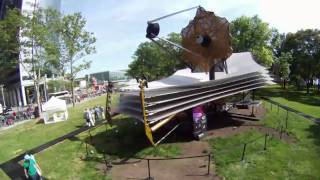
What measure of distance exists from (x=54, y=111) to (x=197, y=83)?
1888 centimetres

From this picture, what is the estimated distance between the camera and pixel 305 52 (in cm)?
5850

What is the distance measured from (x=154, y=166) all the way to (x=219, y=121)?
1074cm

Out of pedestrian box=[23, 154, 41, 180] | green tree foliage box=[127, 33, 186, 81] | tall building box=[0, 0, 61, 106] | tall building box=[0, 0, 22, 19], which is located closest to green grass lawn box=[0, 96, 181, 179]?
pedestrian box=[23, 154, 41, 180]

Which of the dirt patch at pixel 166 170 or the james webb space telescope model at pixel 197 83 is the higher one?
the james webb space telescope model at pixel 197 83

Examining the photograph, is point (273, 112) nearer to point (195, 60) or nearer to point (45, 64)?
point (195, 60)

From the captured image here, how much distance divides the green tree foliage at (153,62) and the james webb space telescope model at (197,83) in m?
40.5

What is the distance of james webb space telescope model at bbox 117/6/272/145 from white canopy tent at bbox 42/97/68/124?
12518 millimetres

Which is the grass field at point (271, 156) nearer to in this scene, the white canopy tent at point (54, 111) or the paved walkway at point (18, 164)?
the paved walkway at point (18, 164)

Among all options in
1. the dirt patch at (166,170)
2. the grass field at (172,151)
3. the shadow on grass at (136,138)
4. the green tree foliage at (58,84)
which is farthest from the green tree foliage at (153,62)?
the dirt patch at (166,170)

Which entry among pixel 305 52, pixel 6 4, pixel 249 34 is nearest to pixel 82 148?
pixel 249 34

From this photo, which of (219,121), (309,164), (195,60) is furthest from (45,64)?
(309,164)

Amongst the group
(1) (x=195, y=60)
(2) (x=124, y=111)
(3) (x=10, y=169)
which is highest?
(1) (x=195, y=60)

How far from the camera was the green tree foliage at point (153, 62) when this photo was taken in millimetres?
75088

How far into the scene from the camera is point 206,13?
88.3 ft
